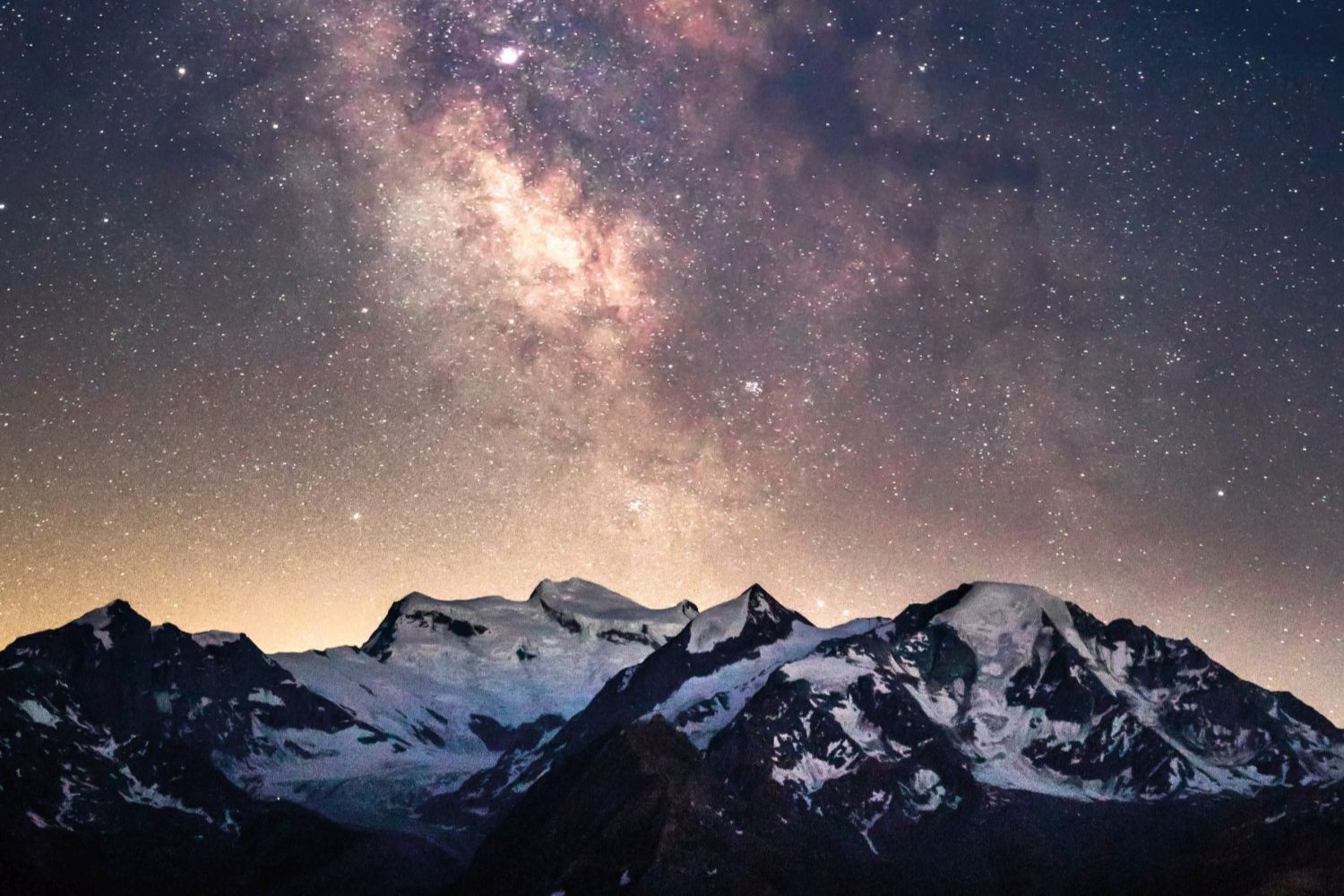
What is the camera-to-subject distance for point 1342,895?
19675cm

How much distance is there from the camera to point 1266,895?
199875 mm

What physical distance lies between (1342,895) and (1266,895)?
10.0m
